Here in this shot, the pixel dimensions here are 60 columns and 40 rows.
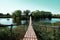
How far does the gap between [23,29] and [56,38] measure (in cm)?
153

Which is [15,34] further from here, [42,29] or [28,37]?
[28,37]

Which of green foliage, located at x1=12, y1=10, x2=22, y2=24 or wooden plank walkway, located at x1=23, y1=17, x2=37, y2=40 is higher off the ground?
wooden plank walkway, located at x1=23, y1=17, x2=37, y2=40

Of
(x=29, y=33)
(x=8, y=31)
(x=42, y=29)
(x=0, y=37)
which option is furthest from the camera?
(x=42, y=29)

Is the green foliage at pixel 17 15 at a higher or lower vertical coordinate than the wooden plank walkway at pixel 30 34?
lower

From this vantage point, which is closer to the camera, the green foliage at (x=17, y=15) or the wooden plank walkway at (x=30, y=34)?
the wooden plank walkway at (x=30, y=34)

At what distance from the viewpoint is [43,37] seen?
559 centimetres

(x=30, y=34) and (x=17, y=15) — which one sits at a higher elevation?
(x=30, y=34)

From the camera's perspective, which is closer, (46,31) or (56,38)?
(56,38)

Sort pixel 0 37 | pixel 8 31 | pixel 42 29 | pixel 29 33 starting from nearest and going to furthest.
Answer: pixel 29 33 < pixel 0 37 < pixel 8 31 < pixel 42 29

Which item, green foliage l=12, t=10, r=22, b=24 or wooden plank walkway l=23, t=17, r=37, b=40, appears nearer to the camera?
wooden plank walkway l=23, t=17, r=37, b=40

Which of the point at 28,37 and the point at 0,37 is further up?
the point at 28,37

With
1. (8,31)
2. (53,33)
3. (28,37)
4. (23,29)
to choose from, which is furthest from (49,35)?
(28,37)

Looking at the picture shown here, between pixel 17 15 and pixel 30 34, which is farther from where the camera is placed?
pixel 17 15

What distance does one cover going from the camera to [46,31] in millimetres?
5914
